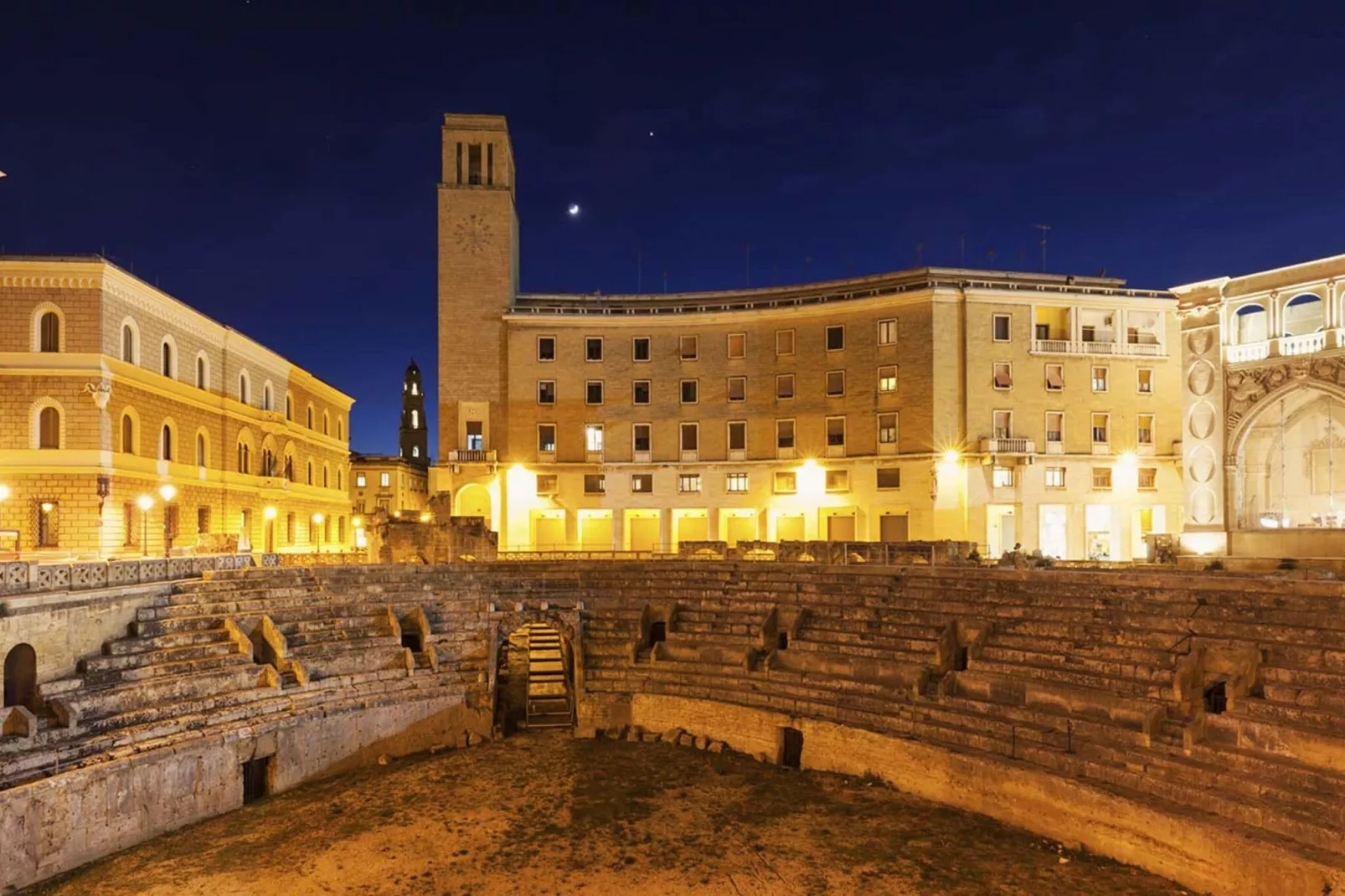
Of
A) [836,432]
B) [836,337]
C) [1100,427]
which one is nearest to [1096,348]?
[1100,427]

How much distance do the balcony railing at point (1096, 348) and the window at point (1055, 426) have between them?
9.50 feet

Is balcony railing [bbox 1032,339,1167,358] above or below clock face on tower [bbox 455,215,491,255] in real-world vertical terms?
below

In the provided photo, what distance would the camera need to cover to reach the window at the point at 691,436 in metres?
41.6

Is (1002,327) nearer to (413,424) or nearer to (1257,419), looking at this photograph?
(1257,419)

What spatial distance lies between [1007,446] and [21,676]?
36.2 meters

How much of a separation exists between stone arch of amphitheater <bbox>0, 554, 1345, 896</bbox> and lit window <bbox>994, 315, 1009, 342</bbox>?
13.1 meters

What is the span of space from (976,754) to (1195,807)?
389 cm

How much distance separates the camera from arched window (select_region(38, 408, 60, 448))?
2856cm

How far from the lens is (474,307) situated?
41.5 metres

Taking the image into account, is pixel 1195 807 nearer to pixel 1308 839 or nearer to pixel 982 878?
pixel 1308 839

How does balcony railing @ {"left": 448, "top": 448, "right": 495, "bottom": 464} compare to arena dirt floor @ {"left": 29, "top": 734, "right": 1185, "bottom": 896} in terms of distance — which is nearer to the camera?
arena dirt floor @ {"left": 29, "top": 734, "right": 1185, "bottom": 896}

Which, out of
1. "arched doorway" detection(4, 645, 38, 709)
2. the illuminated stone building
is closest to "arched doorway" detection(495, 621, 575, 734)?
"arched doorway" detection(4, 645, 38, 709)

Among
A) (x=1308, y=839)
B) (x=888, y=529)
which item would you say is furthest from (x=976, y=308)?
(x=1308, y=839)

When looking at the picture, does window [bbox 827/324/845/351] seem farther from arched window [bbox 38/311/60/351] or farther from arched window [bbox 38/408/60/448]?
arched window [bbox 38/408/60/448]
